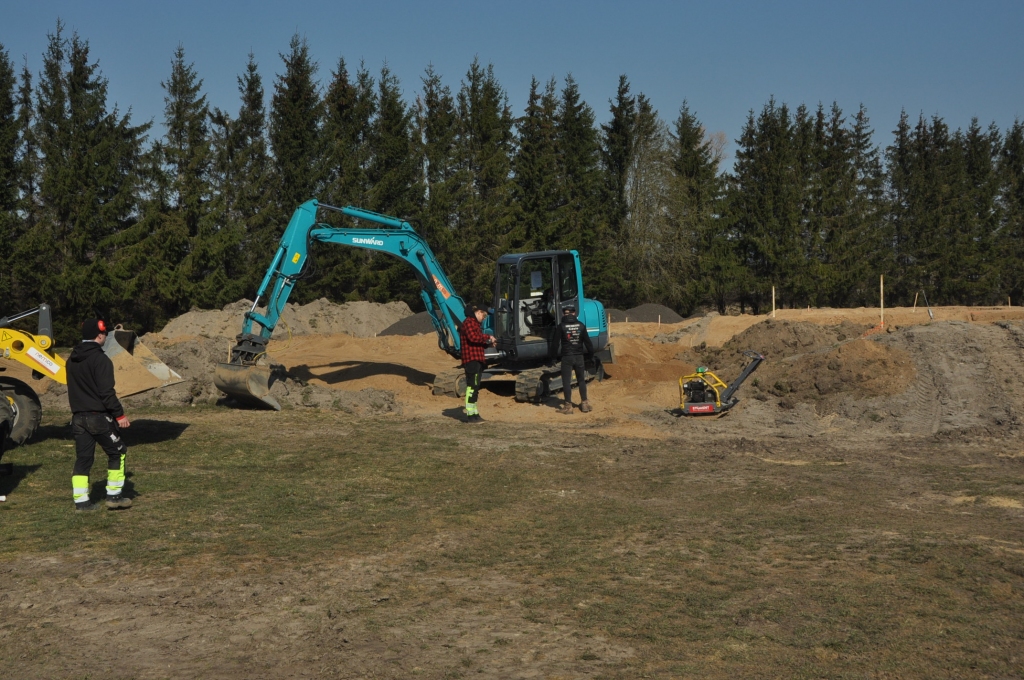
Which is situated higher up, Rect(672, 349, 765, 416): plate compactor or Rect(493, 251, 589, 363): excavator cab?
Rect(493, 251, 589, 363): excavator cab

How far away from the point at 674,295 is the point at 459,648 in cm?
4215

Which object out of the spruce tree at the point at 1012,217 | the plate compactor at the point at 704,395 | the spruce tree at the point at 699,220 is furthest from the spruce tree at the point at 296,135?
the spruce tree at the point at 1012,217

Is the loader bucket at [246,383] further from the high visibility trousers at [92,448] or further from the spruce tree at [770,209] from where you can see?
the spruce tree at [770,209]

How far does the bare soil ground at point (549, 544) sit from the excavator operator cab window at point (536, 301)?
8.42 ft

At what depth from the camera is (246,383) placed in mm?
16312

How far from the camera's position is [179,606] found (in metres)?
6.36

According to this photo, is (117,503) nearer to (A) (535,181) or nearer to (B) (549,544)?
(B) (549,544)

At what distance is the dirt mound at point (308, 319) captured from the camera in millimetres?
32156

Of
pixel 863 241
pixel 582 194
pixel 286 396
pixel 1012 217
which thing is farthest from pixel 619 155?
pixel 286 396

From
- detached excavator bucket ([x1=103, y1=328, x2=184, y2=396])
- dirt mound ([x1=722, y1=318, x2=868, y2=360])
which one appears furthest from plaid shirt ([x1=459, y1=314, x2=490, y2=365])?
dirt mound ([x1=722, y1=318, x2=868, y2=360])

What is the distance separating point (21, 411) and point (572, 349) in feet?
28.9

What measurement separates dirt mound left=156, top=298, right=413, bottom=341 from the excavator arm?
13016 mm

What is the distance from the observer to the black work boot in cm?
904

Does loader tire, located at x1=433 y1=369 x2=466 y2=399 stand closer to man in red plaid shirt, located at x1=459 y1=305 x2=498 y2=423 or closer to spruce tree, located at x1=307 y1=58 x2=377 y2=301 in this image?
man in red plaid shirt, located at x1=459 y1=305 x2=498 y2=423
